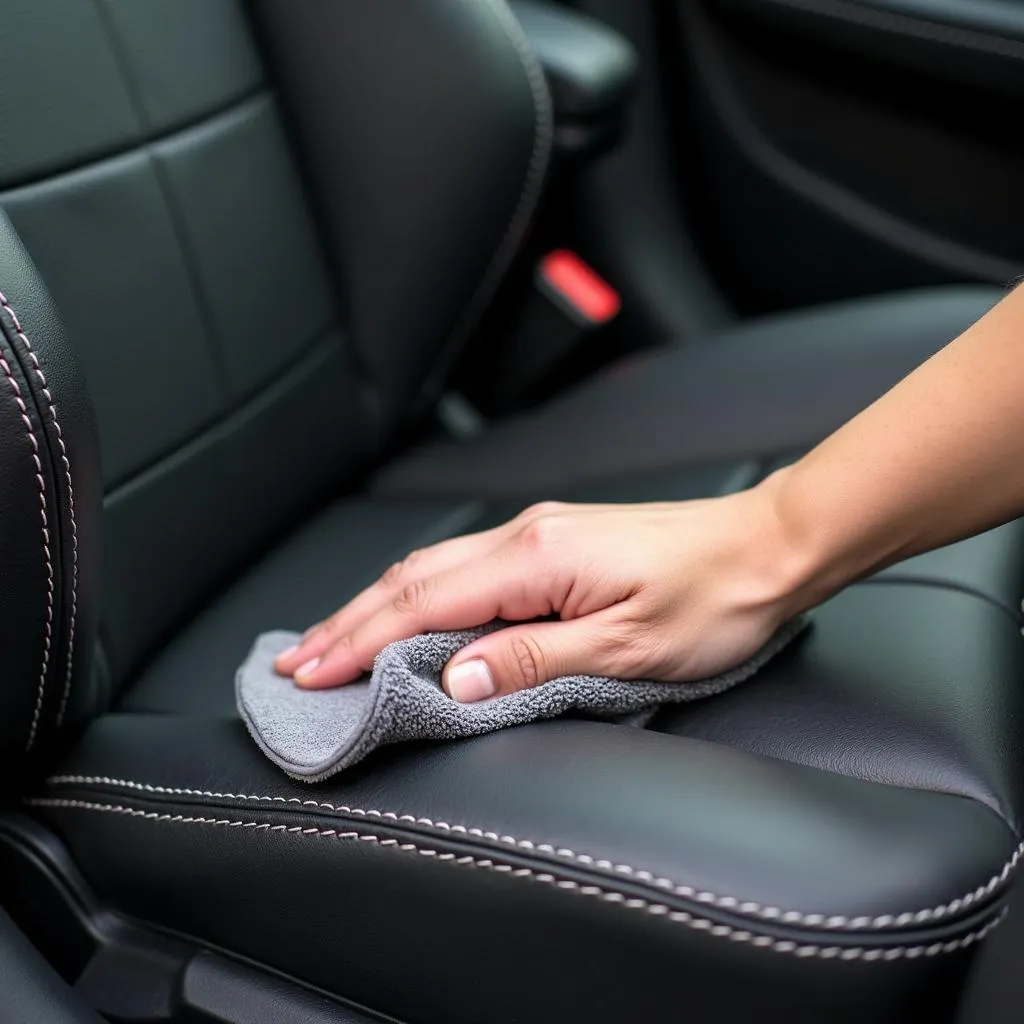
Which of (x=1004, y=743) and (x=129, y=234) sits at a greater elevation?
(x=129, y=234)

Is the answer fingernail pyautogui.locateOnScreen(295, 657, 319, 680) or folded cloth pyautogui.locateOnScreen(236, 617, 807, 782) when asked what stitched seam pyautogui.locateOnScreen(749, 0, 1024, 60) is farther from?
fingernail pyautogui.locateOnScreen(295, 657, 319, 680)

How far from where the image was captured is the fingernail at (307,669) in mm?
719

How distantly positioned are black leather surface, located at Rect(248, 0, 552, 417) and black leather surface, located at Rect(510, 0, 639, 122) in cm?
6

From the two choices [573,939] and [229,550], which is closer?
[573,939]

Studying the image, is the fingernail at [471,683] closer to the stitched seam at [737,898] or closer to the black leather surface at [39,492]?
the stitched seam at [737,898]

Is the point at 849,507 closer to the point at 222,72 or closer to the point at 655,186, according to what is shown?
the point at 222,72

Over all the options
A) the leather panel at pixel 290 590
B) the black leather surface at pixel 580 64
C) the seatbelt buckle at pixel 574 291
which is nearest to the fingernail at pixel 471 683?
the leather panel at pixel 290 590

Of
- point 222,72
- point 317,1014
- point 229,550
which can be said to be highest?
point 222,72

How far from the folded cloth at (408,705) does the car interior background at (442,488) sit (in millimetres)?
15

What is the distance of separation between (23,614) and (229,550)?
0.32 metres

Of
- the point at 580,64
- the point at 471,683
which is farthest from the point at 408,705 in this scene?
the point at 580,64

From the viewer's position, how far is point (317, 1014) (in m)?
0.69

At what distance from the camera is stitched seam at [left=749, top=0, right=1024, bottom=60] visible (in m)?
1.22

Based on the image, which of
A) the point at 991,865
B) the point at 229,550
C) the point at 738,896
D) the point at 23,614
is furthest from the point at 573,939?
the point at 229,550
